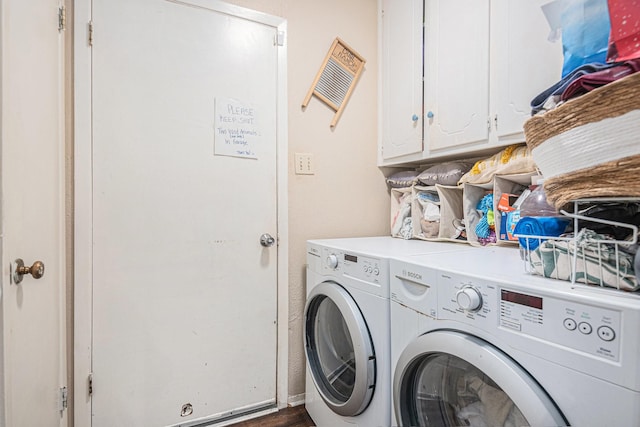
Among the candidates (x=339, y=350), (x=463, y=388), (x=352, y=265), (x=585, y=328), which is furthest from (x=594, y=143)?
(x=339, y=350)

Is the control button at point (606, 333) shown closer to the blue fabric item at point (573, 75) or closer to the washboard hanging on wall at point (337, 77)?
the blue fabric item at point (573, 75)

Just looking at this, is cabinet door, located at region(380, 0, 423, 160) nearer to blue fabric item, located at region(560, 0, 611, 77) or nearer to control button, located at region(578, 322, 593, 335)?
blue fabric item, located at region(560, 0, 611, 77)

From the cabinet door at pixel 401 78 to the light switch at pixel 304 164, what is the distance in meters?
0.48

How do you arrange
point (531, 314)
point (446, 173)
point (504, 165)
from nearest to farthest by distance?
1. point (531, 314)
2. point (504, 165)
3. point (446, 173)

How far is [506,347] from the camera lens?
2.26 feet

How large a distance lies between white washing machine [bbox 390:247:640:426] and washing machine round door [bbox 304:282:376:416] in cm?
15

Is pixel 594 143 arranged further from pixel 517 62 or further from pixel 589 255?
pixel 517 62

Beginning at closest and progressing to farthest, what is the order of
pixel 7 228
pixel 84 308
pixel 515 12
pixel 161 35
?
pixel 7 228 → pixel 515 12 → pixel 84 308 → pixel 161 35

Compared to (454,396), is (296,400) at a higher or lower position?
lower

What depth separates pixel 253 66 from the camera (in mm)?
1631

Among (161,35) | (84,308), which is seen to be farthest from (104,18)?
(84,308)

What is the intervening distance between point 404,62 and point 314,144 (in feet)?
2.22

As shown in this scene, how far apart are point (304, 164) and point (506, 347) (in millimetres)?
1332

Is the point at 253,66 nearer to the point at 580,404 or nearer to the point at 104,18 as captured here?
the point at 104,18
